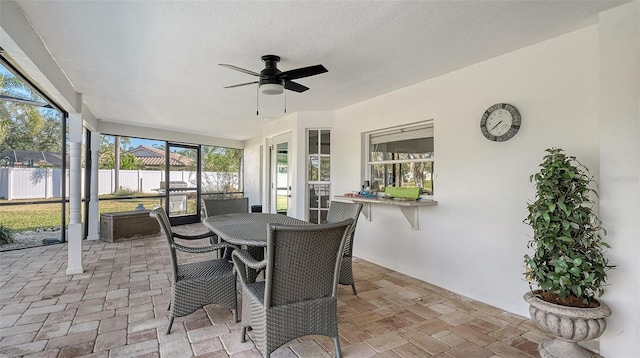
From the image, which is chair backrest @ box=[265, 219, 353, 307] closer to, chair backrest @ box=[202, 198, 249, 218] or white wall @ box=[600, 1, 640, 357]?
white wall @ box=[600, 1, 640, 357]

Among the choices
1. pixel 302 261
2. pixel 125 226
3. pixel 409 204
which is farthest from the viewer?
pixel 125 226

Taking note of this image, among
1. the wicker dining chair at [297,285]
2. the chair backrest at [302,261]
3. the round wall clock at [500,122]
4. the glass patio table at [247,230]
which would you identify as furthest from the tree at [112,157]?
the round wall clock at [500,122]

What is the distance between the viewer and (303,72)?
2570 mm

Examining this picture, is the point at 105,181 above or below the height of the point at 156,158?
below

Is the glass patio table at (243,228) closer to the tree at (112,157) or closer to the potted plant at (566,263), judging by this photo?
the potted plant at (566,263)

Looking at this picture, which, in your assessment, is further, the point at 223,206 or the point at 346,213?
the point at 223,206

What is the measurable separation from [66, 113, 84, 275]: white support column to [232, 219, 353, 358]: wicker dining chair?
3062 millimetres

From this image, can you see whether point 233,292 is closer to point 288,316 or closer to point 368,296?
point 288,316

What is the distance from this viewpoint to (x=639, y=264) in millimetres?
1970

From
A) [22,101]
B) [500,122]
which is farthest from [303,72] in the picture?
[22,101]

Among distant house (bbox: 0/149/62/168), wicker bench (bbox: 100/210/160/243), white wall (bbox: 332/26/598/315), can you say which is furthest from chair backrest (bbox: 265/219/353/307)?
distant house (bbox: 0/149/62/168)

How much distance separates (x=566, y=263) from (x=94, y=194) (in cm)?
701

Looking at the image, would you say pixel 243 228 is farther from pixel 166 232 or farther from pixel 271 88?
pixel 271 88

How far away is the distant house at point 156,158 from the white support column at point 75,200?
10.1ft
